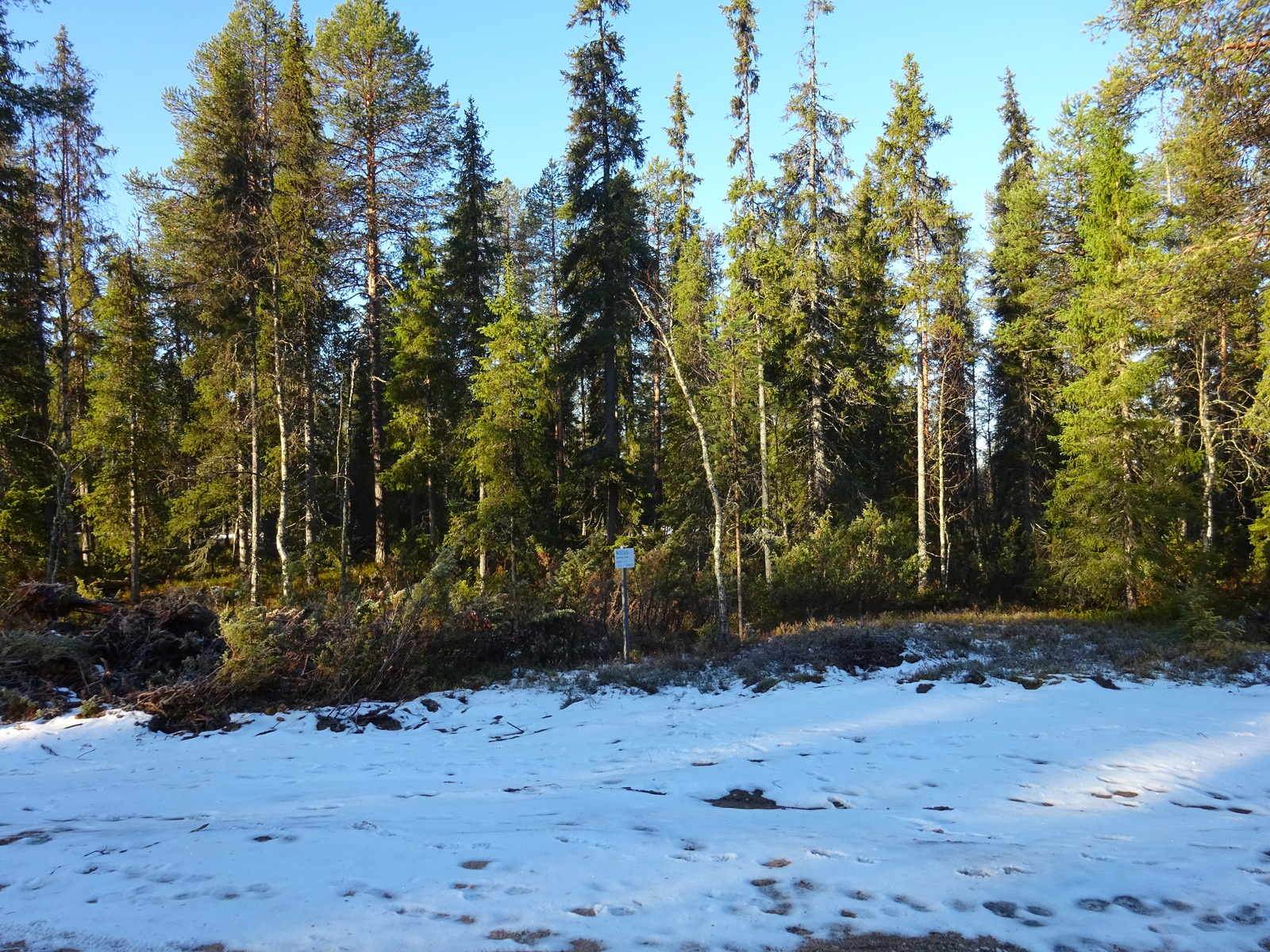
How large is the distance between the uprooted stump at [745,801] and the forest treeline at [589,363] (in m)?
8.66

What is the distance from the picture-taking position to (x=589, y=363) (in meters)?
22.1

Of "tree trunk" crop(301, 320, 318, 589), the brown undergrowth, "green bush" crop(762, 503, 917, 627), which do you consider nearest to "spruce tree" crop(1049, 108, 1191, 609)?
"green bush" crop(762, 503, 917, 627)

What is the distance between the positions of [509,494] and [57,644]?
12.1m

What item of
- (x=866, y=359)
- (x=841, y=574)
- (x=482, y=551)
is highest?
(x=866, y=359)

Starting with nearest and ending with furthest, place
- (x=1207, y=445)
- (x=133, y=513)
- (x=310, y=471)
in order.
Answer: (x=310, y=471) < (x=133, y=513) < (x=1207, y=445)

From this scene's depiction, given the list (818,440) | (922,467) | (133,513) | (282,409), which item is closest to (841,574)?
(922,467)

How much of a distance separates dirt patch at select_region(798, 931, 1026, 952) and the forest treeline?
11.0m

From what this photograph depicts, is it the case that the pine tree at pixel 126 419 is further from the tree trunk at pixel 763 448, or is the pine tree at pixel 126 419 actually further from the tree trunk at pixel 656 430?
the tree trunk at pixel 763 448

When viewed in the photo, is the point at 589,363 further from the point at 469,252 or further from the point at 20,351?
the point at 20,351

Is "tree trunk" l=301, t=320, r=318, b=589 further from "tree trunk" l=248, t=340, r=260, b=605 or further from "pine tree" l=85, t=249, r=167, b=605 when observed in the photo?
"pine tree" l=85, t=249, r=167, b=605

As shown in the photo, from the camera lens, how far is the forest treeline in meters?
17.7

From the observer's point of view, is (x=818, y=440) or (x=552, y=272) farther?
(x=552, y=272)

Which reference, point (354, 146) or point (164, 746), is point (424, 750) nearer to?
point (164, 746)

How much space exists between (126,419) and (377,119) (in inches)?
438
